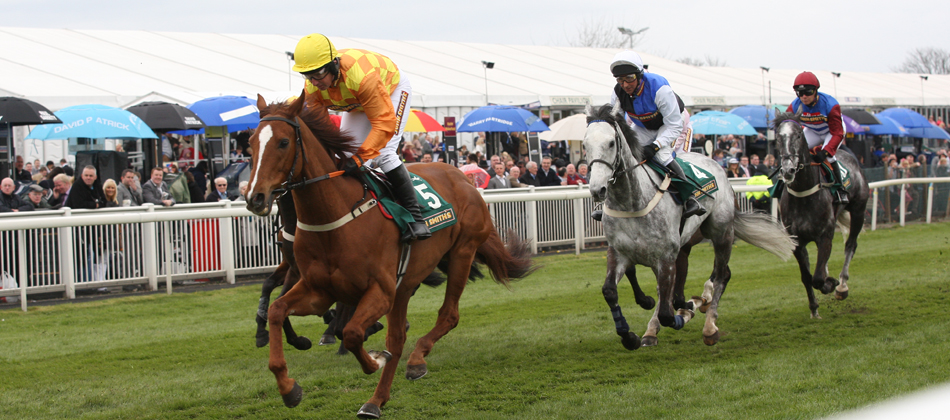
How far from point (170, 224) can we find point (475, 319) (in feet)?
11.4

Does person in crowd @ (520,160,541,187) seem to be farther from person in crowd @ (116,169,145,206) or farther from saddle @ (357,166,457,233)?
saddle @ (357,166,457,233)

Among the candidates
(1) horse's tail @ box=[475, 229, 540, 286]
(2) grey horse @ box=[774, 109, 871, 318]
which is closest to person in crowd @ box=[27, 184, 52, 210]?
(1) horse's tail @ box=[475, 229, 540, 286]

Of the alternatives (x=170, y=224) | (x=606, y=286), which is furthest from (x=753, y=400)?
(x=170, y=224)

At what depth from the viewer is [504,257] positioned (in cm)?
581

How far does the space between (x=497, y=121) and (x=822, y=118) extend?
25.6ft

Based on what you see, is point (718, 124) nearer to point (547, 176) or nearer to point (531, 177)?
point (547, 176)

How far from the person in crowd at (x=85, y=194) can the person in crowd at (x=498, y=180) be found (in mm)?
4859

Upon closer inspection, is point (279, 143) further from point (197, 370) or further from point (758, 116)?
point (758, 116)

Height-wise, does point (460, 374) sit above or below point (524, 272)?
below

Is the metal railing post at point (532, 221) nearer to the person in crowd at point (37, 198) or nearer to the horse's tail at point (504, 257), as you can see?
the horse's tail at point (504, 257)

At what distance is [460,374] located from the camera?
502cm

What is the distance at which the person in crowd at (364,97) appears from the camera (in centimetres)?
417

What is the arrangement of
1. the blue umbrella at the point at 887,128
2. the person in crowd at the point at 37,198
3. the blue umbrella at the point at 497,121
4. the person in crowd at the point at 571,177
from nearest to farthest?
the person in crowd at the point at 37,198 → the person in crowd at the point at 571,177 → the blue umbrella at the point at 497,121 → the blue umbrella at the point at 887,128

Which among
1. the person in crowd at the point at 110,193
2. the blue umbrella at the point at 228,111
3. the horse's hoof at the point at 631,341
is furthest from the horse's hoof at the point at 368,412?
the blue umbrella at the point at 228,111
